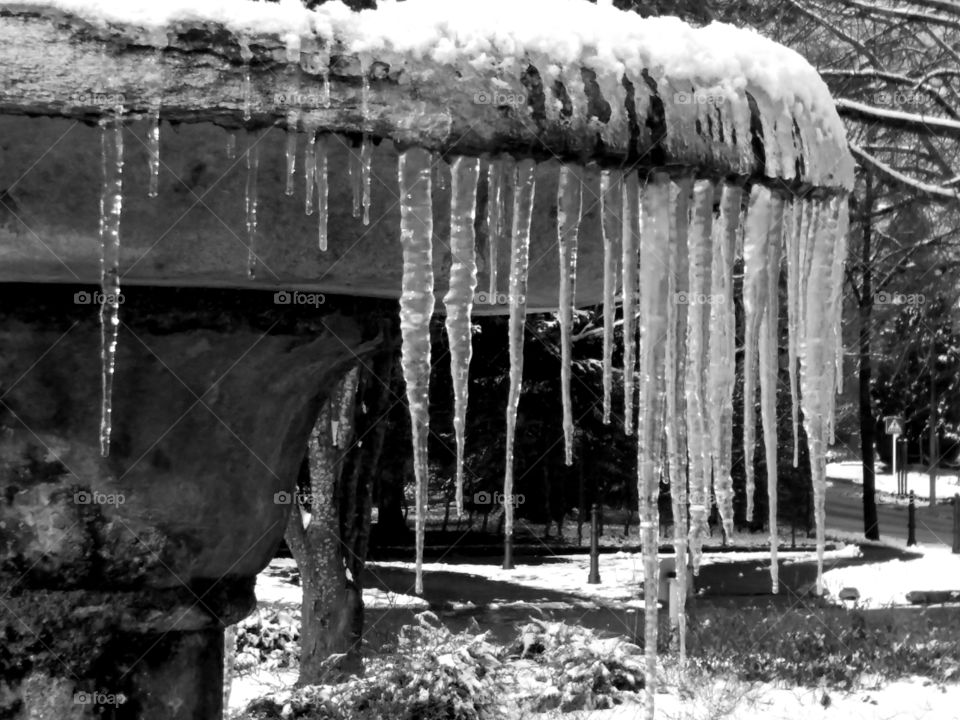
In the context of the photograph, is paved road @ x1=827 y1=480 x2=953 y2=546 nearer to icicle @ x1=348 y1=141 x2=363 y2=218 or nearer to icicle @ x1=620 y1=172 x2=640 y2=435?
icicle @ x1=620 y1=172 x2=640 y2=435

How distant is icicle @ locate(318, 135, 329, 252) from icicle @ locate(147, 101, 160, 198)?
27 cm

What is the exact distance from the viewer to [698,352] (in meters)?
2.40

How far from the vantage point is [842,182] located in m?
2.40

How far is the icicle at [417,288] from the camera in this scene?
6.52ft

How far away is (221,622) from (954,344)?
10.5 meters

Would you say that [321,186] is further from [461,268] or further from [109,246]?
[109,246]

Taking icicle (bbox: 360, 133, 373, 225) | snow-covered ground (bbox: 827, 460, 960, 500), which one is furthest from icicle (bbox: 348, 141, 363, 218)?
snow-covered ground (bbox: 827, 460, 960, 500)

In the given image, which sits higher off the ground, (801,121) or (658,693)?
(801,121)

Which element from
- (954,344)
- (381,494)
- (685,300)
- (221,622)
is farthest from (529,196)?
(381,494)

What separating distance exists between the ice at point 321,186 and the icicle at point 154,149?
27cm

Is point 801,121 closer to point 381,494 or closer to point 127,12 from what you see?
point 127,12

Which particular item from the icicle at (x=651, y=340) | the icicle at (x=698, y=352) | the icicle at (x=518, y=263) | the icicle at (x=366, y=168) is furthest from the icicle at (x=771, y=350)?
the icicle at (x=366, y=168)

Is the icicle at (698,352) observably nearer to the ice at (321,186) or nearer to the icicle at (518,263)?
the icicle at (518,263)

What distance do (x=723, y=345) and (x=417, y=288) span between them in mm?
724
